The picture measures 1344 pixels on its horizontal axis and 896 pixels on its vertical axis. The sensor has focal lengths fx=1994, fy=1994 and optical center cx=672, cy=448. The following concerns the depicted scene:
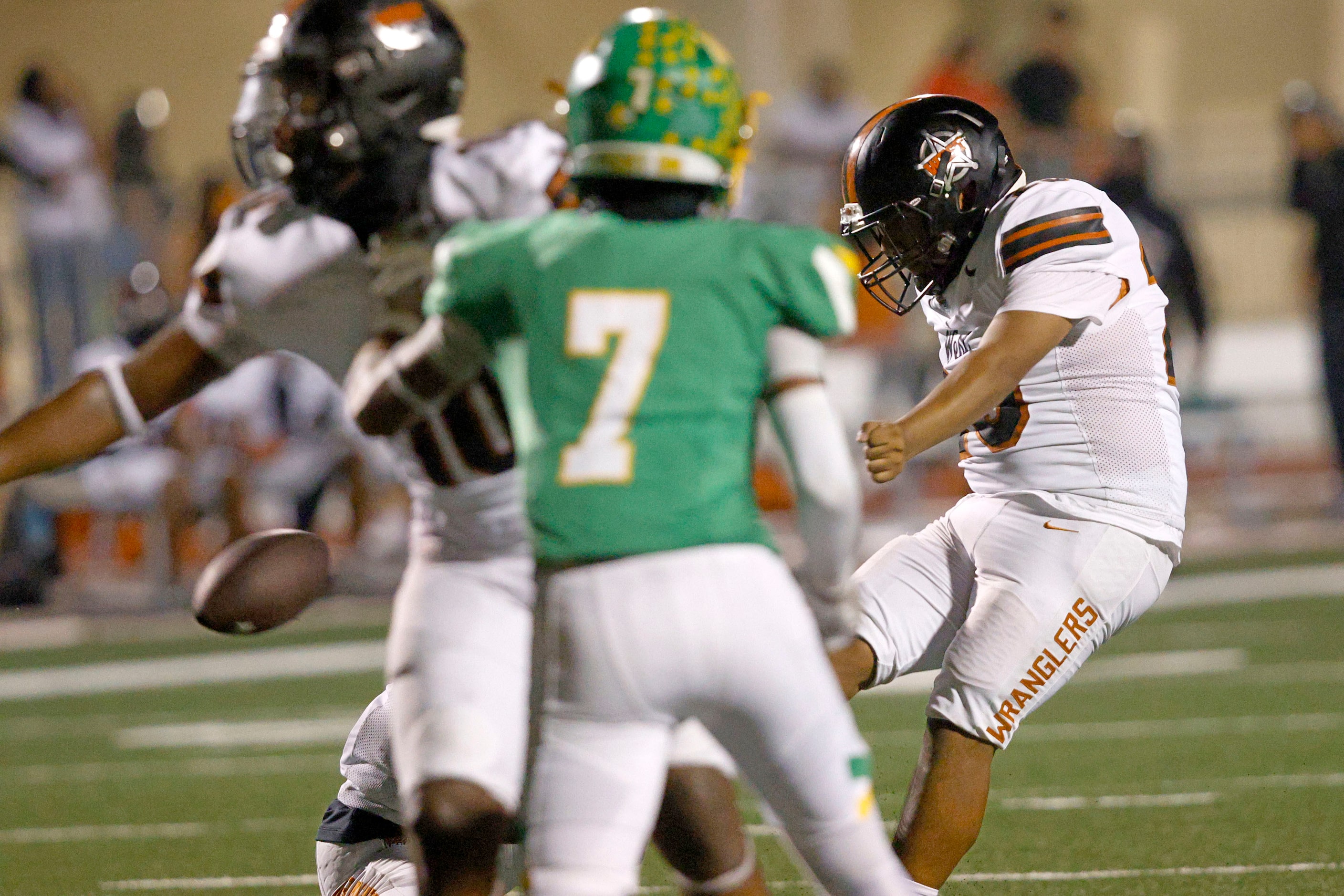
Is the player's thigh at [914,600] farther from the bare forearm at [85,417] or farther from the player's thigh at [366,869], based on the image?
the bare forearm at [85,417]

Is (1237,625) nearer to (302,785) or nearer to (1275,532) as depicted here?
(1275,532)

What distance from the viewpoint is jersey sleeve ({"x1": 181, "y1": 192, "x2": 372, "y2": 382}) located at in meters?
3.06

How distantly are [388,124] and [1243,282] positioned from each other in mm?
12176

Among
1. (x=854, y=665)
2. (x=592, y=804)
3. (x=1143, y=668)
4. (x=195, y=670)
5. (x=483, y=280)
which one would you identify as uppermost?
(x=483, y=280)

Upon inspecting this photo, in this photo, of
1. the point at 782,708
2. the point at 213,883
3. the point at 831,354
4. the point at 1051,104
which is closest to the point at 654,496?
the point at 782,708

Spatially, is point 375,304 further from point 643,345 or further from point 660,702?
point 660,702

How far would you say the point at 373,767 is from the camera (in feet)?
11.4

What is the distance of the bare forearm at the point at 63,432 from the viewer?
3268mm

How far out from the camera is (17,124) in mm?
10875

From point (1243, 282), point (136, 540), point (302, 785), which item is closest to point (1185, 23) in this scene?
point (1243, 282)

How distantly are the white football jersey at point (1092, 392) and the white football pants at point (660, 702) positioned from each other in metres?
1.25

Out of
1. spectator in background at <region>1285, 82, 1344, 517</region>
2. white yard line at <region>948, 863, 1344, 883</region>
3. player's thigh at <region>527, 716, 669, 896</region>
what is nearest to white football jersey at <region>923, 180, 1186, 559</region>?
white yard line at <region>948, 863, 1344, 883</region>

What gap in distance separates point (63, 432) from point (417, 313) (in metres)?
0.73

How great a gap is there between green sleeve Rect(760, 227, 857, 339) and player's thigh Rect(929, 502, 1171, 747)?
1160 millimetres
